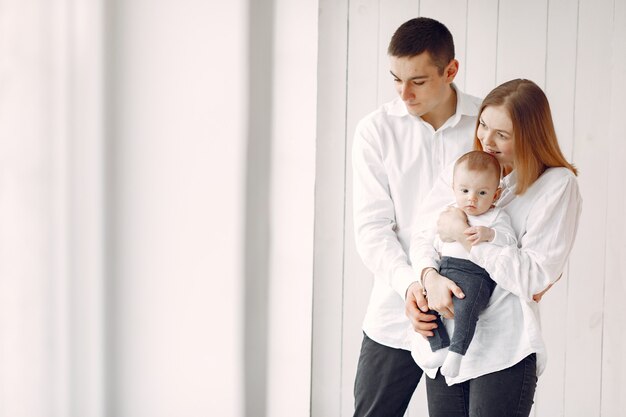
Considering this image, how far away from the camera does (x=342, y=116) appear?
7.44ft

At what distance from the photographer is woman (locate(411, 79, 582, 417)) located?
5.07ft

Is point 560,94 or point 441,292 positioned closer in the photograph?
point 441,292

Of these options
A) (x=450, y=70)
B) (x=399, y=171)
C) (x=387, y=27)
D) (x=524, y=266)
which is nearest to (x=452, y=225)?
(x=524, y=266)

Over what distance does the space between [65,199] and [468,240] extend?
122 centimetres

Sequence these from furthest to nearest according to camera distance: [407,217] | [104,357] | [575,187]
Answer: [104,357] → [407,217] → [575,187]

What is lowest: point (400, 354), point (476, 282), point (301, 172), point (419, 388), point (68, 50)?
point (419, 388)

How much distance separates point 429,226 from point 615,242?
2.31 ft

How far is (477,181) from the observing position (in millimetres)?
1562

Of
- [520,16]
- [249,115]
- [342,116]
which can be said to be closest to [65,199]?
[249,115]

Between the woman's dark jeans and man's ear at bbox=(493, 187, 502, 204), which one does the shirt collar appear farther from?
the woman's dark jeans

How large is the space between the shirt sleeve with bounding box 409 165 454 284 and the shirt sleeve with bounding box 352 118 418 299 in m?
0.05

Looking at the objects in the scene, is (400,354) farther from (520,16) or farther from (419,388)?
(520,16)

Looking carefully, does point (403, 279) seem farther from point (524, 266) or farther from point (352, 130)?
point (352, 130)

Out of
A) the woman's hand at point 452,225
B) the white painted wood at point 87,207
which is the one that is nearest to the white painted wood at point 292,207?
the white painted wood at point 87,207
